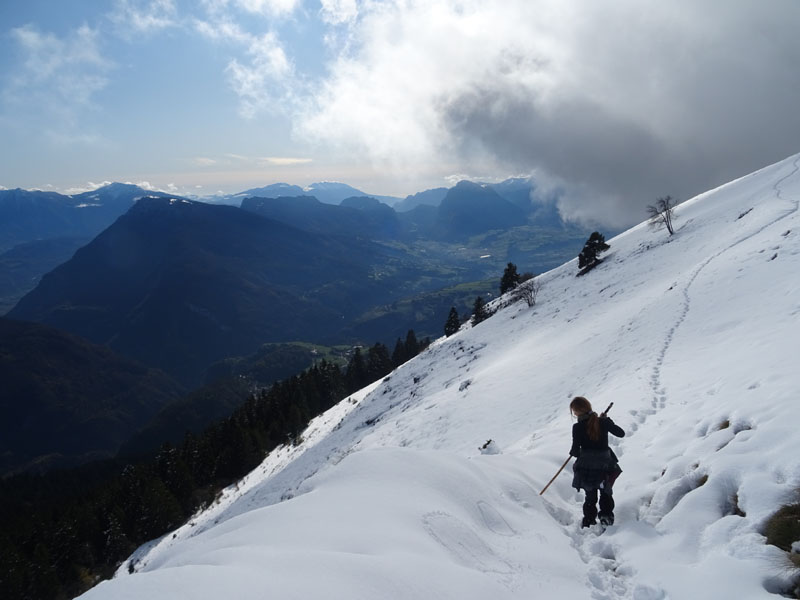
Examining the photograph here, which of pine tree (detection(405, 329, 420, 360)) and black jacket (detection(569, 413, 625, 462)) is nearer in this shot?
black jacket (detection(569, 413, 625, 462))

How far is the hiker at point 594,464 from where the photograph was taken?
7.55 metres

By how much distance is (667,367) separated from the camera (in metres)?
15.9

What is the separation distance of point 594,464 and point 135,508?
170ft

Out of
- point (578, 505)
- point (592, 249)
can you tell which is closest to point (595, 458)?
point (578, 505)

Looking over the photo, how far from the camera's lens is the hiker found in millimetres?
7551

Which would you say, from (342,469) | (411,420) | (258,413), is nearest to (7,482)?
(258,413)

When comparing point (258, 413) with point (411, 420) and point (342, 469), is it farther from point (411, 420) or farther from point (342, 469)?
point (342, 469)

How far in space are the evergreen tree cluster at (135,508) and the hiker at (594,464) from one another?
46.7 metres

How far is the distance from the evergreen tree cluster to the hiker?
46.7 m

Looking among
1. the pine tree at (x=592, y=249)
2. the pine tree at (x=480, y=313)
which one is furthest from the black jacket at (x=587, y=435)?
the pine tree at (x=480, y=313)

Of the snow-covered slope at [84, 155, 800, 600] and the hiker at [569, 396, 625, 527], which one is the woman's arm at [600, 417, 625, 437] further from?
the snow-covered slope at [84, 155, 800, 600]

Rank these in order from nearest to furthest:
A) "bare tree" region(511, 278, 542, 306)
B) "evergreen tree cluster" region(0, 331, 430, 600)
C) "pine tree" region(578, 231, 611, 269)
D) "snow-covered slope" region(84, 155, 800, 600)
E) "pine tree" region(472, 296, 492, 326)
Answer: "snow-covered slope" region(84, 155, 800, 600)
"evergreen tree cluster" region(0, 331, 430, 600)
"bare tree" region(511, 278, 542, 306)
"pine tree" region(578, 231, 611, 269)
"pine tree" region(472, 296, 492, 326)

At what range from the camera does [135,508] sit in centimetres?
4316

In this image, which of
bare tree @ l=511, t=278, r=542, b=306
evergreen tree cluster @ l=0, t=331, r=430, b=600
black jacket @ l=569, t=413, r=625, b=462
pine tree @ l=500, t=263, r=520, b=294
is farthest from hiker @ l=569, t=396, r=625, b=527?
pine tree @ l=500, t=263, r=520, b=294
